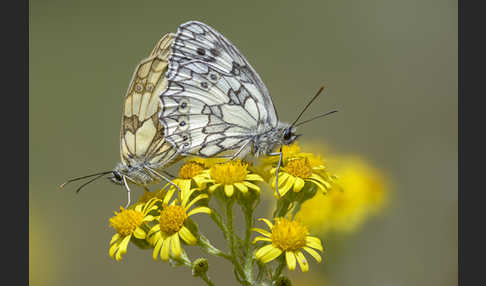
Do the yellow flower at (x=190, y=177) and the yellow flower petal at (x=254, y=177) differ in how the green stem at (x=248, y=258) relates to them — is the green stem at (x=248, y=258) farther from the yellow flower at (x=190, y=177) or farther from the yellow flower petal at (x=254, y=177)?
the yellow flower at (x=190, y=177)

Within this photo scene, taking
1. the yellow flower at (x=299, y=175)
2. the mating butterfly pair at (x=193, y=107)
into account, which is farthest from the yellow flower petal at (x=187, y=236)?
the mating butterfly pair at (x=193, y=107)

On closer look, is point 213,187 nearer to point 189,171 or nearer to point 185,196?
point 185,196

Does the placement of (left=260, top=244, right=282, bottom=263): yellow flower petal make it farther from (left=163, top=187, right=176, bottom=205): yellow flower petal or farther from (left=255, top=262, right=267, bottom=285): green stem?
(left=163, top=187, right=176, bottom=205): yellow flower petal

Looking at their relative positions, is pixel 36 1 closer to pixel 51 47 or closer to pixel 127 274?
pixel 51 47

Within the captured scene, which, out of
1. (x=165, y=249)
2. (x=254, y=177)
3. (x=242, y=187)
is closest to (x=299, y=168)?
(x=254, y=177)

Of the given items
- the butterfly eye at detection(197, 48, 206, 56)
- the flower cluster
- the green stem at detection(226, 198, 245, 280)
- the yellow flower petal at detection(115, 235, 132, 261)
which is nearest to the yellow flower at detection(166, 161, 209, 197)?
the flower cluster
